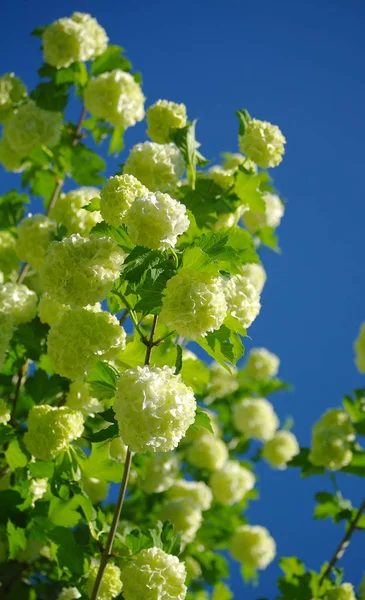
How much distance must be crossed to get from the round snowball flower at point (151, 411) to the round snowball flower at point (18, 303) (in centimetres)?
91

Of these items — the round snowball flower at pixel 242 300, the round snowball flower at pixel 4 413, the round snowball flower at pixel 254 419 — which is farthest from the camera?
the round snowball flower at pixel 254 419

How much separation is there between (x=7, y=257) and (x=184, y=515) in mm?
1724

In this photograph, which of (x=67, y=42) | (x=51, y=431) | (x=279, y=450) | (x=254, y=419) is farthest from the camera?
(x=279, y=450)

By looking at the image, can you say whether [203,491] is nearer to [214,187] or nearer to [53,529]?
[53,529]

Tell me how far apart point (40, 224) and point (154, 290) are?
0.98 meters

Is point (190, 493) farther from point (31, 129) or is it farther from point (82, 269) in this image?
point (82, 269)

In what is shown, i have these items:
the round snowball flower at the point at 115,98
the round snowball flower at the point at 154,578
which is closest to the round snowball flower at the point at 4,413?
the round snowball flower at the point at 154,578

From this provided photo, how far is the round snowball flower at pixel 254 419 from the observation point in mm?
4480

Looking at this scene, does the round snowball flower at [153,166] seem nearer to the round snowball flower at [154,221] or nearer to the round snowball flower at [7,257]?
the round snowball flower at [154,221]

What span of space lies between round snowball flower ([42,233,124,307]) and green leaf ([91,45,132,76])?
1909mm

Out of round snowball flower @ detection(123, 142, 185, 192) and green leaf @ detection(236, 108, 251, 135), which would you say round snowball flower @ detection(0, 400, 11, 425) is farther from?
green leaf @ detection(236, 108, 251, 135)

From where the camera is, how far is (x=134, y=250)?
5.04 feet

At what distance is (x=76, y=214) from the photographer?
7.88ft

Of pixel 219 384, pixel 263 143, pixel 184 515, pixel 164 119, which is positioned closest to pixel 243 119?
pixel 263 143
